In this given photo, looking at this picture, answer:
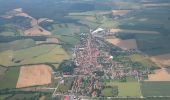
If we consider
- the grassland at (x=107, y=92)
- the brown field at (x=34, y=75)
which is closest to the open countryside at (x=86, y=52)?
the brown field at (x=34, y=75)

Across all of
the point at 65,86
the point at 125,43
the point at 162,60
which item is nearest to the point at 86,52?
the point at 125,43

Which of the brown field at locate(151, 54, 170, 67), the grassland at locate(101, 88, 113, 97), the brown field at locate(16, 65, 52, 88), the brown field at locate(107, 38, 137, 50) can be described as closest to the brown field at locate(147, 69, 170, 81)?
the brown field at locate(151, 54, 170, 67)

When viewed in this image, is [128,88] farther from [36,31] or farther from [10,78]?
[36,31]

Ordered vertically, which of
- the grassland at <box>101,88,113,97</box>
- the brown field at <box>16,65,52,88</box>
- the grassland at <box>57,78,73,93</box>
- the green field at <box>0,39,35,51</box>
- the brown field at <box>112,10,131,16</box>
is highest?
the brown field at <box>112,10,131,16</box>

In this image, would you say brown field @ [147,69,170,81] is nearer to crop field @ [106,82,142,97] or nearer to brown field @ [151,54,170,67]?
brown field @ [151,54,170,67]

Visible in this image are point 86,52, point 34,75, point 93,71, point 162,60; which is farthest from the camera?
point 86,52

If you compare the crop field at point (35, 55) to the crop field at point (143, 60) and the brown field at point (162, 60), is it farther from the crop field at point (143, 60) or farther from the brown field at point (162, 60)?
the brown field at point (162, 60)
